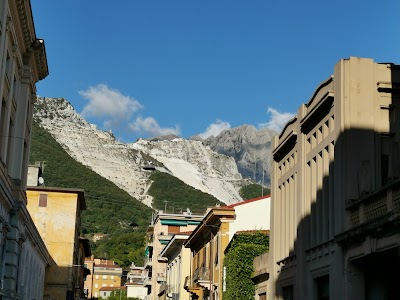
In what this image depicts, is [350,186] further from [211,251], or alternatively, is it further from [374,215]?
[211,251]

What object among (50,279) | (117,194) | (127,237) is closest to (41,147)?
(117,194)

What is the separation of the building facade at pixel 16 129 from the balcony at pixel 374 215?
12.7 meters

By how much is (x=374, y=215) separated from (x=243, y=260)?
1858 cm

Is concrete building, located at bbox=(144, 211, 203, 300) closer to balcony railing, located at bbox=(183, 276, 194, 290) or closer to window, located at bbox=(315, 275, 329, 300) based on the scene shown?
balcony railing, located at bbox=(183, 276, 194, 290)

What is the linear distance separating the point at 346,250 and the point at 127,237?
477 feet

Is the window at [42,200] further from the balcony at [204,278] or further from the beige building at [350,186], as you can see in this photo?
the beige building at [350,186]

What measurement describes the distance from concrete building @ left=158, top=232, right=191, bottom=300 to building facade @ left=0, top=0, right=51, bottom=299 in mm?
26540

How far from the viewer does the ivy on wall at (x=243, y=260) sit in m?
38.1

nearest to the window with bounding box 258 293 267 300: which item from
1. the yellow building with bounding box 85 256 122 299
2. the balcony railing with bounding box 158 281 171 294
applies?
the balcony railing with bounding box 158 281 171 294

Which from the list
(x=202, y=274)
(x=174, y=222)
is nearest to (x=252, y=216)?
(x=202, y=274)

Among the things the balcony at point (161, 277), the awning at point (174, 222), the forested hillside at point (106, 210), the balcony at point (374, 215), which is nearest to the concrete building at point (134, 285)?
the forested hillside at point (106, 210)

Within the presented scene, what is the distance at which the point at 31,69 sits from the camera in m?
35.2

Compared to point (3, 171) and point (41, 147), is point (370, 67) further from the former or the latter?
point (41, 147)

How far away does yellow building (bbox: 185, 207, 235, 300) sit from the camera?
45.8m
